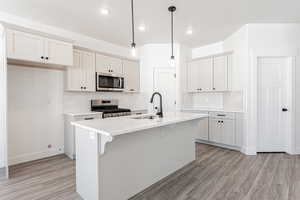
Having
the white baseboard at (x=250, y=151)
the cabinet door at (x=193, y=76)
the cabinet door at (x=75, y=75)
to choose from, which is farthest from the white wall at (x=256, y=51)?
the cabinet door at (x=75, y=75)

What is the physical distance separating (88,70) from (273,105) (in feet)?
14.1

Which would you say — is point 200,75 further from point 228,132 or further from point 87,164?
point 87,164

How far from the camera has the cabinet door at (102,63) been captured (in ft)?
13.6

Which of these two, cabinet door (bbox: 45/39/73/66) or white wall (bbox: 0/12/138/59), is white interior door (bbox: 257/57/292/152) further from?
cabinet door (bbox: 45/39/73/66)

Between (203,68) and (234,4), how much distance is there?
79.4 inches

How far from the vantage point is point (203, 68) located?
477cm

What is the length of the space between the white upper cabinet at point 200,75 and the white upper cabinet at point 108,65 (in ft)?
6.86

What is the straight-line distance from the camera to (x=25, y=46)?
2.92m

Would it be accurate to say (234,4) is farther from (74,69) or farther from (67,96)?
(67,96)

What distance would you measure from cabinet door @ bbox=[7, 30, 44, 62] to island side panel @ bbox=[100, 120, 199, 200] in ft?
7.80

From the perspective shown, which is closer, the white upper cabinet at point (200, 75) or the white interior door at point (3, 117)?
the white interior door at point (3, 117)

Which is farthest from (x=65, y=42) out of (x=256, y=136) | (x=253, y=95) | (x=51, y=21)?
(x=256, y=136)

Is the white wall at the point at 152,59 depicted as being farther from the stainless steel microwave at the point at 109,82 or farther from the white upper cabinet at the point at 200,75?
the stainless steel microwave at the point at 109,82

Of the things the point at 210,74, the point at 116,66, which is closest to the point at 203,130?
the point at 210,74
